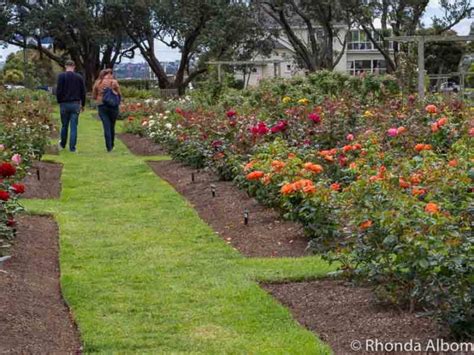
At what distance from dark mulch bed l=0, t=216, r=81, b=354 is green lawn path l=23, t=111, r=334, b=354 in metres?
0.09

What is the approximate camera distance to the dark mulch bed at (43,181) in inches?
406

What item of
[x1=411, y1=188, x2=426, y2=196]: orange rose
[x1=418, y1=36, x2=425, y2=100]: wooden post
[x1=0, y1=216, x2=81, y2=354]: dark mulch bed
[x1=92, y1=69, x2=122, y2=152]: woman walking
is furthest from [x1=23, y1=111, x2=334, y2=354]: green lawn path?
[x1=418, y1=36, x2=425, y2=100]: wooden post

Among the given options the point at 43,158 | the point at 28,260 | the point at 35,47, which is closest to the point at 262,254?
the point at 28,260

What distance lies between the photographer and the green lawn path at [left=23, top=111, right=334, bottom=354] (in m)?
4.68

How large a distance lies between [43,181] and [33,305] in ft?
21.1

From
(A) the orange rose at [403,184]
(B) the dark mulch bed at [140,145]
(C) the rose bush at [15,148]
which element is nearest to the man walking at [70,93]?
(C) the rose bush at [15,148]

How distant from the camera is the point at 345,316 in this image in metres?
4.89

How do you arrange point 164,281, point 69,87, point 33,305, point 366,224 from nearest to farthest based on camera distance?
point 366,224 → point 33,305 → point 164,281 → point 69,87

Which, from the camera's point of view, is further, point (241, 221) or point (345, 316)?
point (241, 221)

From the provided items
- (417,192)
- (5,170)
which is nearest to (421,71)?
(5,170)

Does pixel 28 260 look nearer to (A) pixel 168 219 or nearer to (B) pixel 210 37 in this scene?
(A) pixel 168 219

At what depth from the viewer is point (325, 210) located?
244 inches

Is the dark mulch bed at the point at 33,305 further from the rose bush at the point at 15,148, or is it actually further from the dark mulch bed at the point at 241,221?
the dark mulch bed at the point at 241,221

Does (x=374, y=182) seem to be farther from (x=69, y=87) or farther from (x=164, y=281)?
(x=69, y=87)
